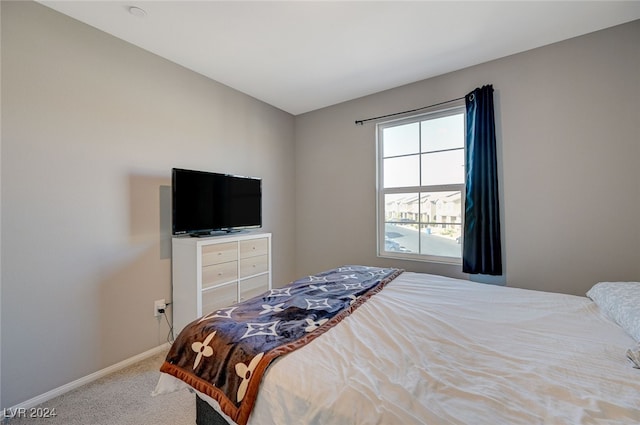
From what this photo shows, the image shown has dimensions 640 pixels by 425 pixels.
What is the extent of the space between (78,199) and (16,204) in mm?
296

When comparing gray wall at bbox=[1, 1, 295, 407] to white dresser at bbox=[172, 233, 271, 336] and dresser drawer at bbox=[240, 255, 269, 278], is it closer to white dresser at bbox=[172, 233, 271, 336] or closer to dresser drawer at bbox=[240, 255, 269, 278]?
white dresser at bbox=[172, 233, 271, 336]

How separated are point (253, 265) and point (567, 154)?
291 centimetres

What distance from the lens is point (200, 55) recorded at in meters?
2.32

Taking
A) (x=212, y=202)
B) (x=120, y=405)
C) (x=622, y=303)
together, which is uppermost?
(x=212, y=202)

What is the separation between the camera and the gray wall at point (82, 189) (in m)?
1.64

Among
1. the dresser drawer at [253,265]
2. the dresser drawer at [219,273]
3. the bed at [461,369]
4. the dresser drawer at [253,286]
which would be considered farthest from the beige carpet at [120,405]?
the dresser drawer at [253,265]

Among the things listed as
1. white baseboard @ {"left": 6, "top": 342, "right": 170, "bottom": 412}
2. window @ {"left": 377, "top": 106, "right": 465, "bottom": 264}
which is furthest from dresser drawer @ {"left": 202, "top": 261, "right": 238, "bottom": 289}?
window @ {"left": 377, "top": 106, "right": 465, "bottom": 264}

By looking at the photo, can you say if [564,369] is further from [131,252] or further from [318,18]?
[131,252]

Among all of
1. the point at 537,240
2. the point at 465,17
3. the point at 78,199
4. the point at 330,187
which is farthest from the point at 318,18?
the point at 537,240

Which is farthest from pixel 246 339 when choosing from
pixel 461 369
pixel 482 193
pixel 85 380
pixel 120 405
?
pixel 482 193

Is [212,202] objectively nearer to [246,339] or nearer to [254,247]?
[254,247]

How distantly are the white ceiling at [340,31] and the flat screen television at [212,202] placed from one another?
3.48 feet

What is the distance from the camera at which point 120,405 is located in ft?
5.47

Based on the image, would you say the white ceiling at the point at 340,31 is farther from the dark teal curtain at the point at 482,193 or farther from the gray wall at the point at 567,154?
the dark teal curtain at the point at 482,193
